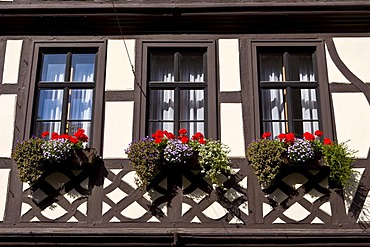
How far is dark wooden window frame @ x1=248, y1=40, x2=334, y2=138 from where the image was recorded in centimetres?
876

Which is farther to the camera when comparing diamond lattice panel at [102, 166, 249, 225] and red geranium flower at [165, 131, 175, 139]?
red geranium flower at [165, 131, 175, 139]

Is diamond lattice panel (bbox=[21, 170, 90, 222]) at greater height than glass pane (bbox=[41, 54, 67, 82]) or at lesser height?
lesser

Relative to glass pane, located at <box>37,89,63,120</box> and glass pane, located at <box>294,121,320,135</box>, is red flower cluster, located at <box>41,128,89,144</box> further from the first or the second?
glass pane, located at <box>294,121,320,135</box>

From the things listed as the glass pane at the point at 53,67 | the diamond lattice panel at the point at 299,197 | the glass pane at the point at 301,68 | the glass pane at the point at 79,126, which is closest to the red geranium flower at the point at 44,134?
the glass pane at the point at 79,126

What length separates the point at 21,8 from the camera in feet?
30.6

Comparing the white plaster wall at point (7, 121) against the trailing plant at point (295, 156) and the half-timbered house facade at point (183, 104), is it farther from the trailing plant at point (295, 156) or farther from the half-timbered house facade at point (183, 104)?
the trailing plant at point (295, 156)

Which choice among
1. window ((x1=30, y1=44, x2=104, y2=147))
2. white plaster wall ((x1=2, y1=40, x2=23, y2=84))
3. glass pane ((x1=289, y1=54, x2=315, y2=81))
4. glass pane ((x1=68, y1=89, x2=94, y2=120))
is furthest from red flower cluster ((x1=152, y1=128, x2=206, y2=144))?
white plaster wall ((x1=2, y1=40, x2=23, y2=84))

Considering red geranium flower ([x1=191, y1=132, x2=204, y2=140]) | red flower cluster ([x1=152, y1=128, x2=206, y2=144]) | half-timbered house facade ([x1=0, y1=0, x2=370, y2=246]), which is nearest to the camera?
half-timbered house facade ([x1=0, y1=0, x2=370, y2=246])

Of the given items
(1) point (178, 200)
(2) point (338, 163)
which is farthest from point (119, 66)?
(2) point (338, 163)

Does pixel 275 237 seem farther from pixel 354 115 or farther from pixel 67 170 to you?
pixel 67 170

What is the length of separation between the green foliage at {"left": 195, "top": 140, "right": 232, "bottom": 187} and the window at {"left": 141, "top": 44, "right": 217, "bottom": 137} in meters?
0.41

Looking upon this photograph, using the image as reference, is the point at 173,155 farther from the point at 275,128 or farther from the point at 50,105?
the point at 50,105

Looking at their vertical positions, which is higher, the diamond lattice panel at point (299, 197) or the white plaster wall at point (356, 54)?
the white plaster wall at point (356, 54)

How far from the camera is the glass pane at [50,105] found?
9.10m
